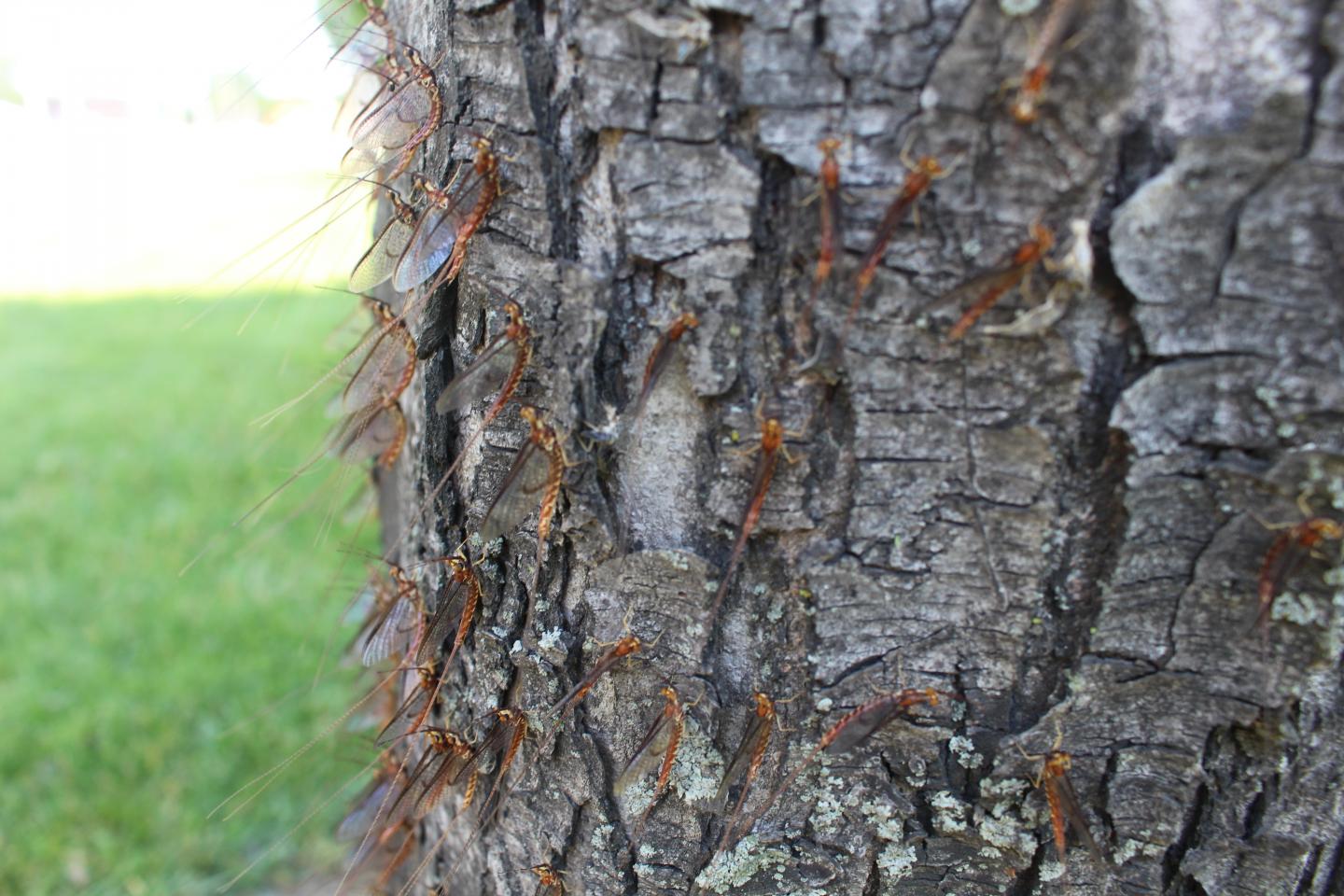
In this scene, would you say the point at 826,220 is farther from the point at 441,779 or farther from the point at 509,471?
the point at 441,779

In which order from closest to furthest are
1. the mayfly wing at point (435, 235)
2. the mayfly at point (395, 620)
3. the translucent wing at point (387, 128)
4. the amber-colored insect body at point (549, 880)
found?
1. the mayfly wing at point (435, 235)
2. the translucent wing at point (387, 128)
3. the amber-colored insect body at point (549, 880)
4. the mayfly at point (395, 620)

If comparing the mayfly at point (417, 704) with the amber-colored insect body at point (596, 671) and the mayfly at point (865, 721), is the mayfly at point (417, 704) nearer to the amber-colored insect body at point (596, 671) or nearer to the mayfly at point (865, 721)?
the amber-colored insect body at point (596, 671)

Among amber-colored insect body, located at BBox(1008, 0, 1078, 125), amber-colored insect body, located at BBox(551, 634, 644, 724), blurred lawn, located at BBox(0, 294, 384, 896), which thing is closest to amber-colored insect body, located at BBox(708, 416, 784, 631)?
amber-colored insect body, located at BBox(551, 634, 644, 724)

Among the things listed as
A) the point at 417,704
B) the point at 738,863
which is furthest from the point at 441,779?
the point at 738,863

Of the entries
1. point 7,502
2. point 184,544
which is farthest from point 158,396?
point 184,544

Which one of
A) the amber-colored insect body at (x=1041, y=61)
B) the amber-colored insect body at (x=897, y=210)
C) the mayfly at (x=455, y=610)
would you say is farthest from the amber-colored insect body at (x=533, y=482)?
the amber-colored insect body at (x=1041, y=61)

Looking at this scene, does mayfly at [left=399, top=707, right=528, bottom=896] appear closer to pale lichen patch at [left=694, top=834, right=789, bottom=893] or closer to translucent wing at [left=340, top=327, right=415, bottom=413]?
pale lichen patch at [left=694, top=834, right=789, bottom=893]

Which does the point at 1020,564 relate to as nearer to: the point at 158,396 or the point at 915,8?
the point at 915,8
